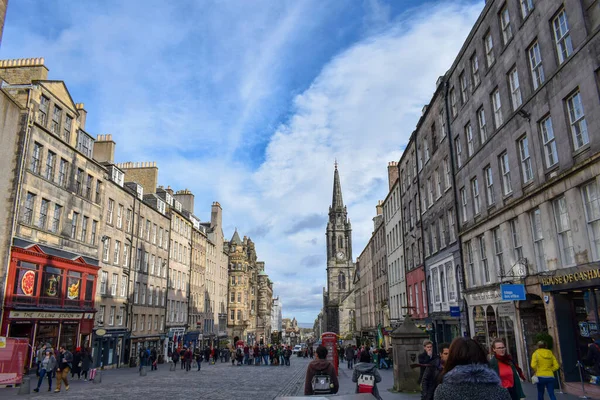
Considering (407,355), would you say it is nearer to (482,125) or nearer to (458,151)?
(482,125)

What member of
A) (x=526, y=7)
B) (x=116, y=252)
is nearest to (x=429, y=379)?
(x=526, y=7)

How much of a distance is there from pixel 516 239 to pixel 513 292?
10.6 feet

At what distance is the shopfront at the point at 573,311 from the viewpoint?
13500 mm

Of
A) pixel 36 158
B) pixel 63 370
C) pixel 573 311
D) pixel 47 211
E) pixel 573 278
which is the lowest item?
pixel 63 370

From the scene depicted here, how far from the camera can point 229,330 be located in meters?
77.9

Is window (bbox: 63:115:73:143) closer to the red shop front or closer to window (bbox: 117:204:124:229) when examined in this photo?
the red shop front

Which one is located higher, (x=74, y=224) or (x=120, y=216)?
(x=120, y=216)

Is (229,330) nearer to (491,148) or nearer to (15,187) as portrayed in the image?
(15,187)

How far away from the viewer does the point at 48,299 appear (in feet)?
90.1

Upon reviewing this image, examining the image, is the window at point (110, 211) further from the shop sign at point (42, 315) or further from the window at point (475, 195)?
→ the window at point (475, 195)

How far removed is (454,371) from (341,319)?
369 feet

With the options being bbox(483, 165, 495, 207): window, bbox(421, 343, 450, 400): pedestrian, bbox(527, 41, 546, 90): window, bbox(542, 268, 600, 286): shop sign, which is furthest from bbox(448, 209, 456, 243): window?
bbox(421, 343, 450, 400): pedestrian

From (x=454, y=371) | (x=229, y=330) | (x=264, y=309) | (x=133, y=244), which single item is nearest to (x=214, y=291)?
(x=229, y=330)

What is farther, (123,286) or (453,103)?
(123,286)
